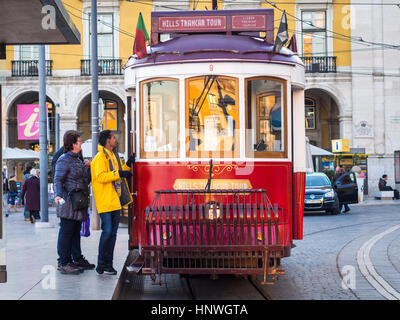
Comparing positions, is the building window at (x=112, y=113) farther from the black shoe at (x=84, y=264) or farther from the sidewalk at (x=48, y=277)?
the black shoe at (x=84, y=264)

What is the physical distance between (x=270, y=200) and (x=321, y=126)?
29913 mm

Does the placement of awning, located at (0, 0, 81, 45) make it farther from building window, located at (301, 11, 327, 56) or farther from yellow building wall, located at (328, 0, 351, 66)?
yellow building wall, located at (328, 0, 351, 66)

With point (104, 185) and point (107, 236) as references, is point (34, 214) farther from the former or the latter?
point (104, 185)

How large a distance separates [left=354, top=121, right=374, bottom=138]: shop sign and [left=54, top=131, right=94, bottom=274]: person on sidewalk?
2718 centimetres

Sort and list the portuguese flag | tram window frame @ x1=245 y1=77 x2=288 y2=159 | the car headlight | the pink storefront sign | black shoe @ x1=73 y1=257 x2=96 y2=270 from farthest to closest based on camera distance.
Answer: the pink storefront sign < the car headlight < black shoe @ x1=73 y1=257 x2=96 y2=270 < the portuguese flag < tram window frame @ x1=245 y1=77 x2=288 y2=159

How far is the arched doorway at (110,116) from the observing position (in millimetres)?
36156

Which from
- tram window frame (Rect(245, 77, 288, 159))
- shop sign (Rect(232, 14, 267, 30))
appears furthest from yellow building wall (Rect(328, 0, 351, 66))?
tram window frame (Rect(245, 77, 288, 159))

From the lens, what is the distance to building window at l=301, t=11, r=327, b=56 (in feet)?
115

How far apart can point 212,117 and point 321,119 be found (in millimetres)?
30233

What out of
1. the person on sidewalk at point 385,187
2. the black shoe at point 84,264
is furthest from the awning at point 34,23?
the person on sidewalk at point 385,187

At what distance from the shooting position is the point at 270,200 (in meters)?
8.02

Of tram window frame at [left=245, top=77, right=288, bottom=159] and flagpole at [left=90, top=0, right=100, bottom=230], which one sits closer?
tram window frame at [left=245, top=77, right=288, bottom=159]

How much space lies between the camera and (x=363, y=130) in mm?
34000

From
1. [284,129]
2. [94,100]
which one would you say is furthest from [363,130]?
[284,129]
